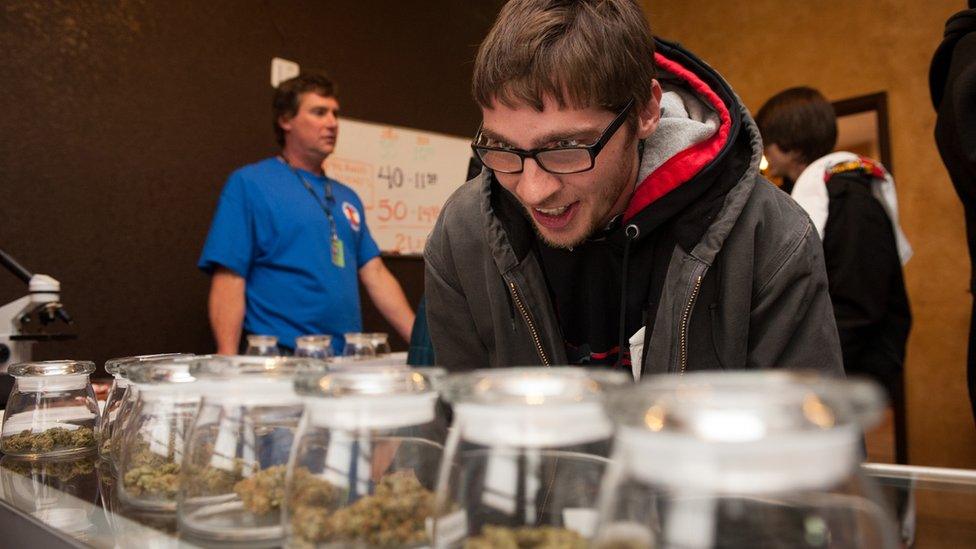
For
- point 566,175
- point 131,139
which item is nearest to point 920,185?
point 566,175

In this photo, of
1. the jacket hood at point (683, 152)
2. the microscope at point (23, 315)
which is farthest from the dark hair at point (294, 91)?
the jacket hood at point (683, 152)

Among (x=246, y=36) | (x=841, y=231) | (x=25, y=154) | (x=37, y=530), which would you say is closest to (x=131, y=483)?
(x=37, y=530)

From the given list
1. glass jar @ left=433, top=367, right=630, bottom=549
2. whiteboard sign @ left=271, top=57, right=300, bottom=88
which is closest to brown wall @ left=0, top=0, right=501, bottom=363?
whiteboard sign @ left=271, top=57, right=300, bottom=88

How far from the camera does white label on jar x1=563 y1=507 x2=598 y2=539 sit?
0.48 metres

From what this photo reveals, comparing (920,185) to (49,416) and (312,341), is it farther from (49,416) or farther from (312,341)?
(49,416)

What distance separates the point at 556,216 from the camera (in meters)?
1.27

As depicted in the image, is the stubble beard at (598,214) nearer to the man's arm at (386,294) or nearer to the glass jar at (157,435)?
the glass jar at (157,435)

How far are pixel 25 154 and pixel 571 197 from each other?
8.85 feet

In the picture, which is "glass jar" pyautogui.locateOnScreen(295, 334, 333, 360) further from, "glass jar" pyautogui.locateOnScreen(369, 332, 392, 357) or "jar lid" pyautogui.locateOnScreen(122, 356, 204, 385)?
"jar lid" pyautogui.locateOnScreen(122, 356, 204, 385)

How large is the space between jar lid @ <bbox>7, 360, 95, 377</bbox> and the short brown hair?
765 millimetres

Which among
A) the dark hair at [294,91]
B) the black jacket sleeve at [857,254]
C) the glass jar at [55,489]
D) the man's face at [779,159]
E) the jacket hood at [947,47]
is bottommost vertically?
the glass jar at [55,489]

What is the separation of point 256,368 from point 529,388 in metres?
0.31

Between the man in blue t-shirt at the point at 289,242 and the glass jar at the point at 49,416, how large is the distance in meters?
1.67

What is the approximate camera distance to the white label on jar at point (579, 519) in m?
0.48
